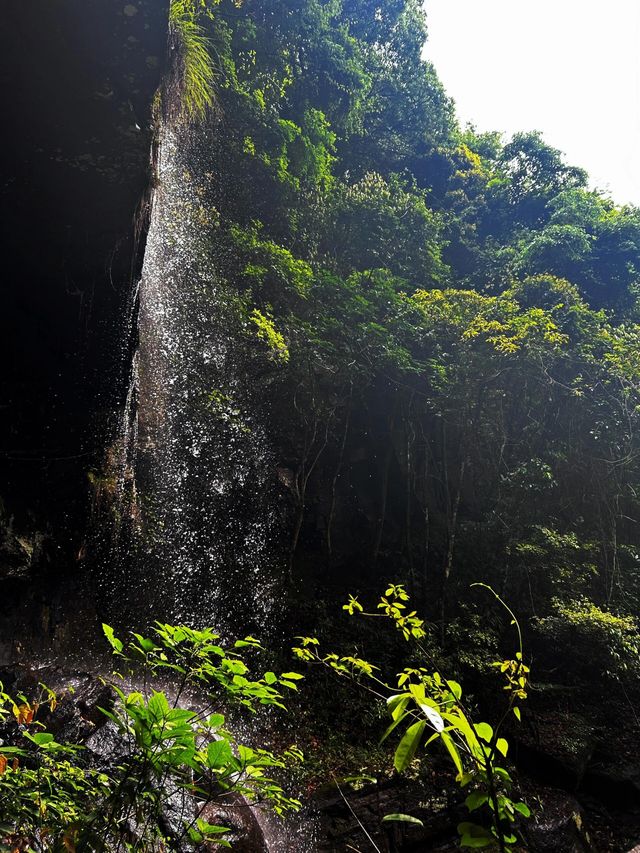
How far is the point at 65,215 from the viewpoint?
159 inches

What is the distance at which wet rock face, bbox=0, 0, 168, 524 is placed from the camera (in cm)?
315

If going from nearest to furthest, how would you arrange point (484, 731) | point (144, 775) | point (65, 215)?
1. point (484, 731)
2. point (144, 775)
3. point (65, 215)

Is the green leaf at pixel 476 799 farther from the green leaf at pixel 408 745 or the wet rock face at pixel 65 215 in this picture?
the wet rock face at pixel 65 215

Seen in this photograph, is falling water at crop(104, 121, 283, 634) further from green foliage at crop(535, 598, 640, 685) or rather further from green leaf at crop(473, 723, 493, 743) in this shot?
green leaf at crop(473, 723, 493, 743)

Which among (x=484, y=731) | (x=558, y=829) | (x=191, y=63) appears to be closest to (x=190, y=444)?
(x=191, y=63)

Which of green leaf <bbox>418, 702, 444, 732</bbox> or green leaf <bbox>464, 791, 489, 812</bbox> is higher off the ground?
green leaf <bbox>418, 702, 444, 732</bbox>

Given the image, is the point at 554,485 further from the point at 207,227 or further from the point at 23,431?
the point at 23,431

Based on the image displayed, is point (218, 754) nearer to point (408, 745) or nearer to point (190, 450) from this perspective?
point (408, 745)

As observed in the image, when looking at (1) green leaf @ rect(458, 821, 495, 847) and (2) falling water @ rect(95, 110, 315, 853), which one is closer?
(1) green leaf @ rect(458, 821, 495, 847)

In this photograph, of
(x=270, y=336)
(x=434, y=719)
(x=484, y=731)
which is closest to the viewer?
(x=434, y=719)

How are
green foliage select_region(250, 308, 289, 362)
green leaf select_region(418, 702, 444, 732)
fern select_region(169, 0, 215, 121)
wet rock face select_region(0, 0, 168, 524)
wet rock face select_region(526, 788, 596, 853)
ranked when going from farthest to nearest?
1. green foliage select_region(250, 308, 289, 362)
2. fern select_region(169, 0, 215, 121)
3. wet rock face select_region(526, 788, 596, 853)
4. wet rock face select_region(0, 0, 168, 524)
5. green leaf select_region(418, 702, 444, 732)

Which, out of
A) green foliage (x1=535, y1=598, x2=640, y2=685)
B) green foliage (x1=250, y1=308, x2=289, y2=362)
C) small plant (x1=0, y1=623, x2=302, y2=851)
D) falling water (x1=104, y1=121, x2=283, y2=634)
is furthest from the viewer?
green foliage (x1=250, y1=308, x2=289, y2=362)

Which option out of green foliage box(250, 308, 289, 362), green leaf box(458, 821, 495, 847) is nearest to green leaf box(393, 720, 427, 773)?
green leaf box(458, 821, 495, 847)

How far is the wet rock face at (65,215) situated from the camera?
3.15 metres
